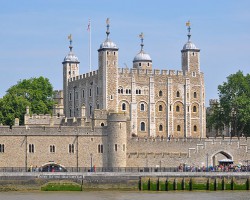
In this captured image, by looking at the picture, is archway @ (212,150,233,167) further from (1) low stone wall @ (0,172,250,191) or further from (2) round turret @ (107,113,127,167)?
(1) low stone wall @ (0,172,250,191)

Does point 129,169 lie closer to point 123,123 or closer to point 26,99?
point 123,123

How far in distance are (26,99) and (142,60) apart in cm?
1706

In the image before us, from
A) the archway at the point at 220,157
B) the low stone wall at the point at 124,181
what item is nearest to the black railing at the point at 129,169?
the low stone wall at the point at 124,181

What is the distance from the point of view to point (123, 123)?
295 feet

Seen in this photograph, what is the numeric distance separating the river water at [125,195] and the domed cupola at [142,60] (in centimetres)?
4149

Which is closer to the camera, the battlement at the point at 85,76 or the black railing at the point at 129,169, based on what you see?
the black railing at the point at 129,169

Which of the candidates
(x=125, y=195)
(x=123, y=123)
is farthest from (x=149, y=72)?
(x=125, y=195)

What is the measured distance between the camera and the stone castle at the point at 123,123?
291 feet

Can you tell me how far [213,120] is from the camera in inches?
4540

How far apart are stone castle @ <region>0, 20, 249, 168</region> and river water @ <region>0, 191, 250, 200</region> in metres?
9.97

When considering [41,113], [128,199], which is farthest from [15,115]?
[128,199]

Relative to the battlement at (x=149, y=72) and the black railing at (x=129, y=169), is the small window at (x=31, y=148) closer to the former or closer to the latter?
the black railing at (x=129, y=169)

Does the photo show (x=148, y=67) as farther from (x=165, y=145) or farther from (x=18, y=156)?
(x=18, y=156)

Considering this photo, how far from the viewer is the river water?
245ft
